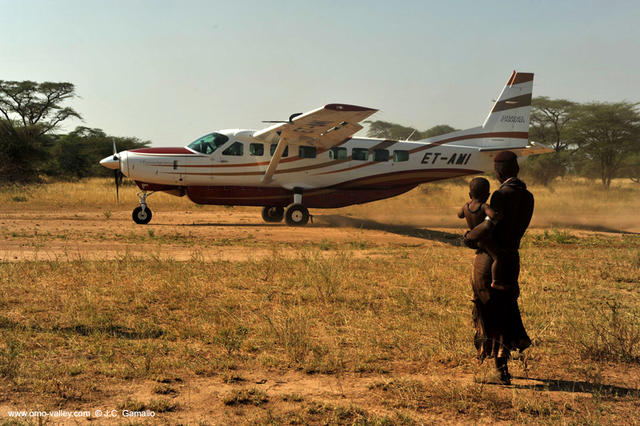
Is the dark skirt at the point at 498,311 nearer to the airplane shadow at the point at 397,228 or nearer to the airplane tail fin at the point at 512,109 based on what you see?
the airplane shadow at the point at 397,228

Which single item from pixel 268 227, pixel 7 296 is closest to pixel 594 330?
pixel 7 296

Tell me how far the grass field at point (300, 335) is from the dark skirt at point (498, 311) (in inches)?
16.4

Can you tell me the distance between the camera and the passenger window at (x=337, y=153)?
63.6 feet

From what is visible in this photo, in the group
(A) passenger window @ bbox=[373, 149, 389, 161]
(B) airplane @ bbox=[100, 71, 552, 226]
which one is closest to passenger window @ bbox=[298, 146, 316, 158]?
(B) airplane @ bbox=[100, 71, 552, 226]

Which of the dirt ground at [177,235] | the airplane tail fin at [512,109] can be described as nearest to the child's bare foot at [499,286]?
the dirt ground at [177,235]

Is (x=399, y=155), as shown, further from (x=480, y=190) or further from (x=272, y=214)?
(x=480, y=190)

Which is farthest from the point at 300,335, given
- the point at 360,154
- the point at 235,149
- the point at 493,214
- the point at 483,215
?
the point at 360,154

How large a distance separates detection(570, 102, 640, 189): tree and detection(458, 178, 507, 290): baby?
44075mm

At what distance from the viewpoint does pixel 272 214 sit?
20.5 metres

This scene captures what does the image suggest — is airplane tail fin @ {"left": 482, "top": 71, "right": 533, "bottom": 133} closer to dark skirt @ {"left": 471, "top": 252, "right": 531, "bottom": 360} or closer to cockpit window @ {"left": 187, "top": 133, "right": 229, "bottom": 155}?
cockpit window @ {"left": 187, "top": 133, "right": 229, "bottom": 155}

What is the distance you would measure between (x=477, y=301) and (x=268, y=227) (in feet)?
45.3

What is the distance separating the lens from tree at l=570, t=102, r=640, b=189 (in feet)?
145

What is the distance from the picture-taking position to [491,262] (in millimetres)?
4773

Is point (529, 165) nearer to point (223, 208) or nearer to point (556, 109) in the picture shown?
point (556, 109)
